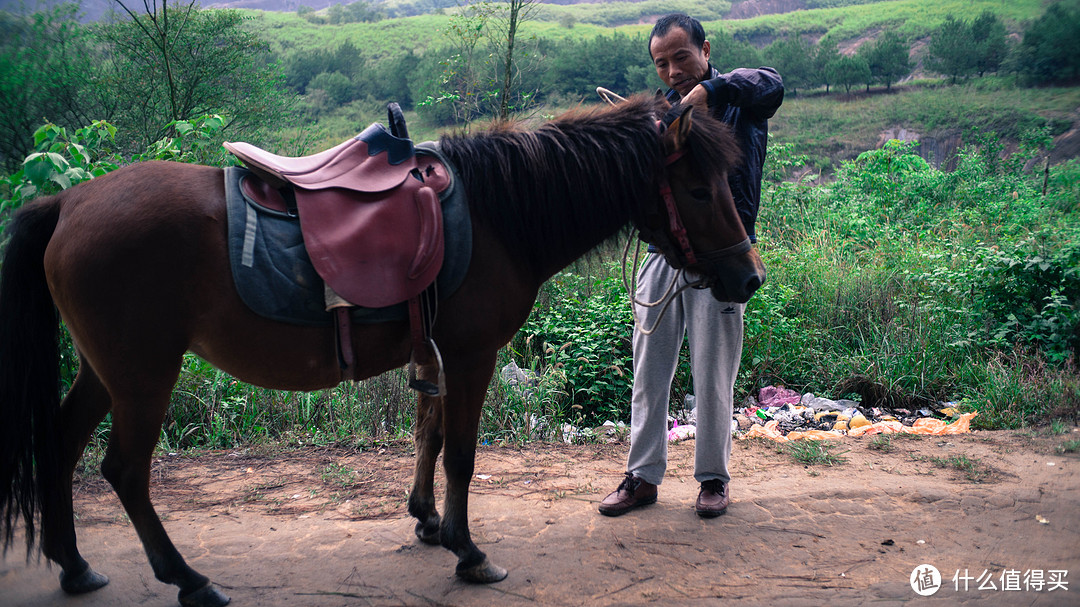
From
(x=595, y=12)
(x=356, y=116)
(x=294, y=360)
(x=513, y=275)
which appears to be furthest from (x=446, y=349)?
(x=595, y=12)

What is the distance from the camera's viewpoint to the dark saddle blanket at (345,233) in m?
2.00

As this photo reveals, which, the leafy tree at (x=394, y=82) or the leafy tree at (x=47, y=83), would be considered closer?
the leafy tree at (x=47, y=83)

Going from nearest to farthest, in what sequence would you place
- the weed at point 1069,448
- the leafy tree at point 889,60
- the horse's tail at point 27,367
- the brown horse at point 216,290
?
1. the brown horse at point 216,290
2. the horse's tail at point 27,367
3. the weed at point 1069,448
4. the leafy tree at point 889,60

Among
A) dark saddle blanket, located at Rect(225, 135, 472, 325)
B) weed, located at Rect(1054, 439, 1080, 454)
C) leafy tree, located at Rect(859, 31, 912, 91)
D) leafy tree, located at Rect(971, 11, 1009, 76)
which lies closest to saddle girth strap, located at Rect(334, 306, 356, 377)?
dark saddle blanket, located at Rect(225, 135, 472, 325)

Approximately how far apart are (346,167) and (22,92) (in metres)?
12.6

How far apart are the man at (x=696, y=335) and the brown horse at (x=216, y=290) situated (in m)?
0.43

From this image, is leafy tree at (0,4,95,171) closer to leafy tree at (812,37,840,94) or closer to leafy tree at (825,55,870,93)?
leafy tree at (825,55,870,93)

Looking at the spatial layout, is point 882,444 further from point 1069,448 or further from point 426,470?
point 426,470

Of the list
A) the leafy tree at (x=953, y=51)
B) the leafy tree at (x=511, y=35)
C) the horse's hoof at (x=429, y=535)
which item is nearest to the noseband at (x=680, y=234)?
the horse's hoof at (x=429, y=535)

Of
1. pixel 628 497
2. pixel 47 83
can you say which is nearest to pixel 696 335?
pixel 628 497

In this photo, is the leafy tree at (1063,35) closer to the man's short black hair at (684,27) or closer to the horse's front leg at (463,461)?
the man's short black hair at (684,27)

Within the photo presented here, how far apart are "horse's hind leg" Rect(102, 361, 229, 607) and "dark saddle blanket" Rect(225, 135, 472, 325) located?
46 centimetres

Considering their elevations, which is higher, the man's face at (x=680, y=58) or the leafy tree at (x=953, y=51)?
the leafy tree at (x=953, y=51)
